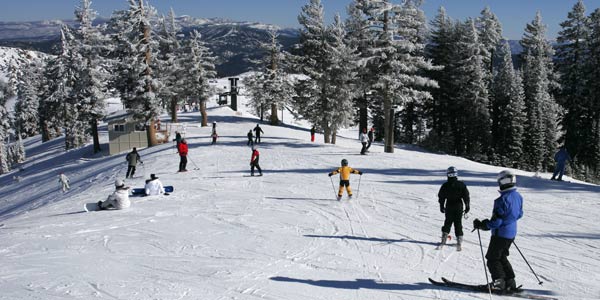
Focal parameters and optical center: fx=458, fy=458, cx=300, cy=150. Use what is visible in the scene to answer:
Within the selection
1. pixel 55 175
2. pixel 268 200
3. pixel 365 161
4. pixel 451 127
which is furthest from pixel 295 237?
pixel 451 127

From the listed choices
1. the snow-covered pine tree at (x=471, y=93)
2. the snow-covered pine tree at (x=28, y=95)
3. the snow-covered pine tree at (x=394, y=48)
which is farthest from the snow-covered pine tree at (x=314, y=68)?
the snow-covered pine tree at (x=28, y=95)

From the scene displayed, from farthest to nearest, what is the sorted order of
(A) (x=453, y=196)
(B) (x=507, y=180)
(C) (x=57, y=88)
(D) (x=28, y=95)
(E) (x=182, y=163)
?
(D) (x=28, y=95), (C) (x=57, y=88), (E) (x=182, y=163), (A) (x=453, y=196), (B) (x=507, y=180)

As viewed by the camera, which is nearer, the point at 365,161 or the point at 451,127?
the point at 365,161

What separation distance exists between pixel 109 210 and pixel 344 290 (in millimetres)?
10263

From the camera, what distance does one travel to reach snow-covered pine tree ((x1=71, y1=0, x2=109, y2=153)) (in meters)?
40.3

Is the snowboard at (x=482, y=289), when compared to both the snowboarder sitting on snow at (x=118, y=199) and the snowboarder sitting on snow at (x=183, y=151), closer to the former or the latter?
the snowboarder sitting on snow at (x=118, y=199)

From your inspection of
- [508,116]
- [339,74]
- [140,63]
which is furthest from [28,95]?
[508,116]

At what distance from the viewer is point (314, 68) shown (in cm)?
3581

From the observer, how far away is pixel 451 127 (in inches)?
2018

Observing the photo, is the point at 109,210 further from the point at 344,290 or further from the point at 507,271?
the point at 507,271

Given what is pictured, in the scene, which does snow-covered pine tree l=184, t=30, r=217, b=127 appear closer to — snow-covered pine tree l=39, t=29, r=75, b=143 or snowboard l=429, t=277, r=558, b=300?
snow-covered pine tree l=39, t=29, r=75, b=143

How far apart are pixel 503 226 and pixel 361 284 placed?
2599mm

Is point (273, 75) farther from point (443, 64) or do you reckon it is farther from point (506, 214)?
point (506, 214)

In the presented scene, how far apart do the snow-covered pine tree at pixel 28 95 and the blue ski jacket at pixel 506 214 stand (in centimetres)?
8254
